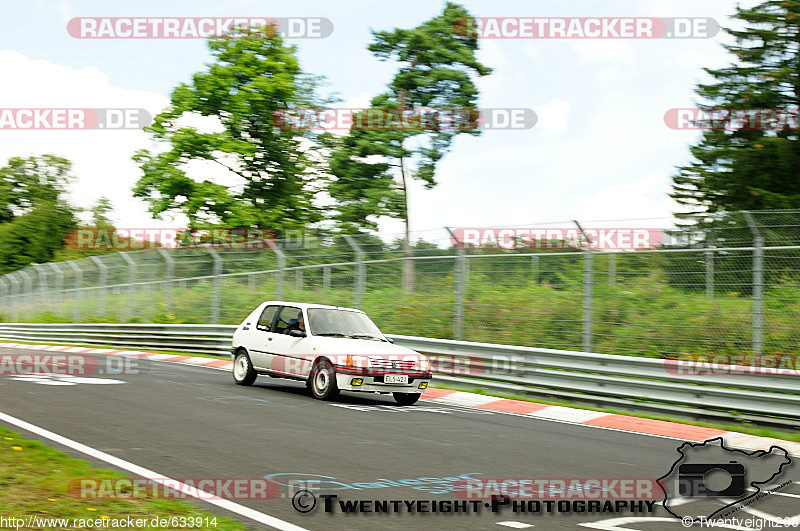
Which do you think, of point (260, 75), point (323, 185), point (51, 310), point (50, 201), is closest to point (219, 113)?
point (260, 75)

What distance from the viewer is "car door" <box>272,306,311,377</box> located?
544 inches

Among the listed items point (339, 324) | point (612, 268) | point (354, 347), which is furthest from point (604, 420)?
point (339, 324)

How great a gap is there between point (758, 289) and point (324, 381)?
6.64 m

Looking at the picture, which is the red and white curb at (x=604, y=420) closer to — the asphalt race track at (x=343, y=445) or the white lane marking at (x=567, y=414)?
the white lane marking at (x=567, y=414)

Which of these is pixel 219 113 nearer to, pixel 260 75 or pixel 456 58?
Answer: pixel 260 75

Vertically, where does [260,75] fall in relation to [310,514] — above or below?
above

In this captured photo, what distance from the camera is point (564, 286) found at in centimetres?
1552

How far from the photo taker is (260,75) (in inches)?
1683

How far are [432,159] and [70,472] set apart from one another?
30.8 metres

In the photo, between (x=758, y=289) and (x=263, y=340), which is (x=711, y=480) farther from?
(x=263, y=340)

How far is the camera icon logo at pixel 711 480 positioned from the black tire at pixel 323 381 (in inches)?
239

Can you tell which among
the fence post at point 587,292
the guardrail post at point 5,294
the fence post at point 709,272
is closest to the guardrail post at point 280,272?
the fence post at point 587,292

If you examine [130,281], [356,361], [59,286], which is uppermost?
[130,281]

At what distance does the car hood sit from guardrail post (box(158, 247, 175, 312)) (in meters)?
15.1
